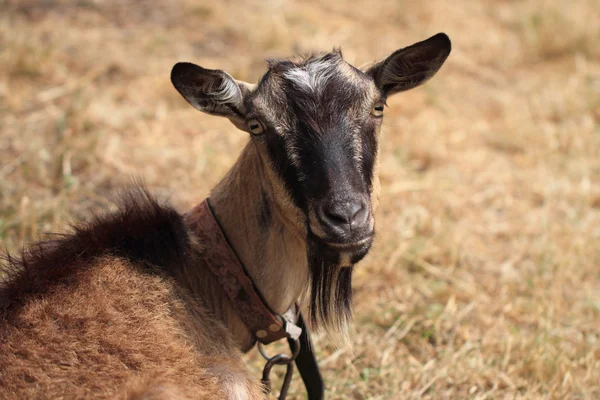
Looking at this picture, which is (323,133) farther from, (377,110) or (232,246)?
(232,246)

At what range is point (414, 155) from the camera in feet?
21.6

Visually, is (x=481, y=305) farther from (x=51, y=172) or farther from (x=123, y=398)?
(x=51, y=172)

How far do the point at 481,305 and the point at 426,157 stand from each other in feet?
6.87

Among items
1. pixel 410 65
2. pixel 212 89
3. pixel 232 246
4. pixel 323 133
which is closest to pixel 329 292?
pixel 232 246

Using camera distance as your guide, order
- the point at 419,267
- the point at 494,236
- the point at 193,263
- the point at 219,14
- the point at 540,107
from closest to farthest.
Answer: the point at 193,263
the point at 419,267
the point at 494,236
the point at 540,107
the point at 219,14

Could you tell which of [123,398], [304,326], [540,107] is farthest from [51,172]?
[540,107]

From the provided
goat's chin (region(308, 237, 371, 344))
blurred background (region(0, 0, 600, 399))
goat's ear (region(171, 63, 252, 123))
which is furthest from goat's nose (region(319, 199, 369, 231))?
blurred background (region(0, 0, 600, 399))

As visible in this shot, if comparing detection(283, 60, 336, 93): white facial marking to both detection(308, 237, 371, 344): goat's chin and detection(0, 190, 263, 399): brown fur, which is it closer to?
detection(308, 237, 371, 344): goat's chin

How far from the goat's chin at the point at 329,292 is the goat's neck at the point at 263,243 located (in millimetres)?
174

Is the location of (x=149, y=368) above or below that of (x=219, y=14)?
below

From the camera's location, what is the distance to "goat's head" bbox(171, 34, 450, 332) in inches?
113

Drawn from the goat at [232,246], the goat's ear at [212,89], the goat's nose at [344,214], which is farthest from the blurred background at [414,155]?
the goat's ear at [212,89]

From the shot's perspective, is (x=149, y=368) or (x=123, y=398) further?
(x=149, y=368)

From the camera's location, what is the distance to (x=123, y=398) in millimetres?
2633
